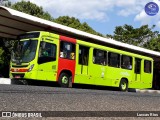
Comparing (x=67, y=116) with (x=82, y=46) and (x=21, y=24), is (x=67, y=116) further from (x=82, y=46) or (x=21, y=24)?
(x=21, y=24)

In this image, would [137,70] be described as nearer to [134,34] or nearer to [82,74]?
[82,74]

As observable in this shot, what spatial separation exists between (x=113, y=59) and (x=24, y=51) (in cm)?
651

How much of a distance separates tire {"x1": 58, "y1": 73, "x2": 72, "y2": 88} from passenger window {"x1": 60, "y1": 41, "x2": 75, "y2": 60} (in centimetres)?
95

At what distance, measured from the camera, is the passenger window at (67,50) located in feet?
54.9

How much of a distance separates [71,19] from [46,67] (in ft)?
113

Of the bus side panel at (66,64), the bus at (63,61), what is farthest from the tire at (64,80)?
the bus side panel at (66,64)

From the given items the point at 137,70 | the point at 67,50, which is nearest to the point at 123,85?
the point at 137,70

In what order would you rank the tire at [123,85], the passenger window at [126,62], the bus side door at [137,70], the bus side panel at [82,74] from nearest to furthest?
the bus side panel at [82,74] < the passenger window at [126,62] < the tire at [123,85] < the bus side door at [137,70]

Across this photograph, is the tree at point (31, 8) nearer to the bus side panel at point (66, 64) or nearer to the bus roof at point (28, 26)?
the bus roof at point (28, 26)

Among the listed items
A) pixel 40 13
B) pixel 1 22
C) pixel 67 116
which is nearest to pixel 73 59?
pixel 1 22

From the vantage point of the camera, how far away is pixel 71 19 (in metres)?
49.9

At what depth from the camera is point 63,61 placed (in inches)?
660

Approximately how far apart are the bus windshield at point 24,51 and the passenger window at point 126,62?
7.40 meters

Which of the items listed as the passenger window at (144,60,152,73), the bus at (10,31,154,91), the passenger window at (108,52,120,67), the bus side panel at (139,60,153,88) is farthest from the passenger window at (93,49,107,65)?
the passenger window at (144,60,152,73)
